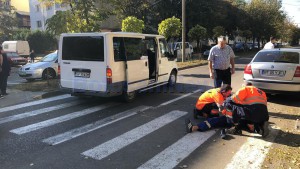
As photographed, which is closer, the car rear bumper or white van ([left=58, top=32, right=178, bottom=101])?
white van ([left=58, top=32, right=178, bottom=101])

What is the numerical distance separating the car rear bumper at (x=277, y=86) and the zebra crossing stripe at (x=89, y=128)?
345 cm

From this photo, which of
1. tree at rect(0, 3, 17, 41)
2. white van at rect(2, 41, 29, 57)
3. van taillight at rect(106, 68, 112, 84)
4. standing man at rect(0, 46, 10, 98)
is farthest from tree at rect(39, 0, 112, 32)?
tree at rect(0, 3, 17, 41)

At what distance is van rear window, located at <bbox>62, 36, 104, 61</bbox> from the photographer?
7.97 metres

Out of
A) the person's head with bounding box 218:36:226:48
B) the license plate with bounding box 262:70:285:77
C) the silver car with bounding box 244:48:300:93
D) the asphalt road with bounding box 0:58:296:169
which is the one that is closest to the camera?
the asphalt road with bounding box 0:58:296:169

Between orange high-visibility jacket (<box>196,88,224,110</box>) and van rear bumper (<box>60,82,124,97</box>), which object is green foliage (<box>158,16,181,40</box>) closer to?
van rear bumper (<box>60,82,124,97</box>)

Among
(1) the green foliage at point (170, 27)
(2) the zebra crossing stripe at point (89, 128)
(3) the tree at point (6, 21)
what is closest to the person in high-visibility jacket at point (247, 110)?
(2) the zebra crossing stripe at point (89, 128)

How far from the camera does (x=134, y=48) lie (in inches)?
345

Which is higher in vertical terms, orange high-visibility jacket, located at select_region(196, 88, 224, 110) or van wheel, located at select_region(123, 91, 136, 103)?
orange high-visibility jacket, located at select_region(196, 88, 224, 110)

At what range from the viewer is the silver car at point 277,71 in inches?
318

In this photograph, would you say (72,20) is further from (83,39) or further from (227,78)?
(227,78)

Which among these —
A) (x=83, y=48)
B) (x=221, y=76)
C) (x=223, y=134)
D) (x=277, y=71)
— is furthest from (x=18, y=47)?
(x=223, y=134)

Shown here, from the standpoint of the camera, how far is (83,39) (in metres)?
8.33

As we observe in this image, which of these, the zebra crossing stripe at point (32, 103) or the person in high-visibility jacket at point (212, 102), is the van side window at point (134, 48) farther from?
the zebra crossing stripe at point (32, 103)

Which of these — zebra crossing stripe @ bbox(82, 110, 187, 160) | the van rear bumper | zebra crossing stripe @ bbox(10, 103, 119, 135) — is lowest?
zebra crossing stripe @ bbox(82, 110, 187, 160)
